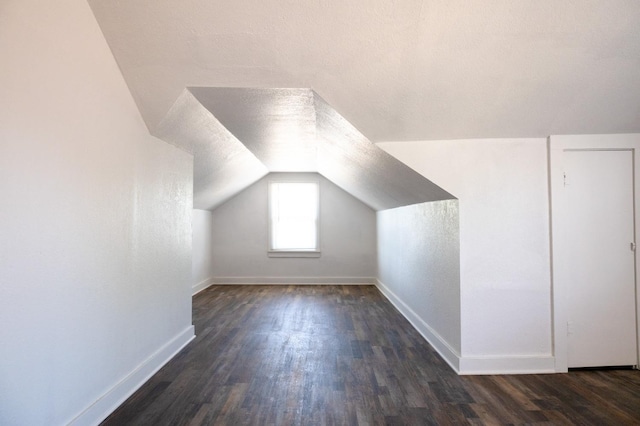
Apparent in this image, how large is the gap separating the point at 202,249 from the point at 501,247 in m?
5.85

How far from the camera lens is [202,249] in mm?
7840

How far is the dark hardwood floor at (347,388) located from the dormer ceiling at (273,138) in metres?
1.55

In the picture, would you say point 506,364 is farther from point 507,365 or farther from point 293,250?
point 293,250

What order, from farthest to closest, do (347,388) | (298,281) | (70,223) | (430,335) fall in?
(298,281)
(430,335)
(347,388)
(70,223)

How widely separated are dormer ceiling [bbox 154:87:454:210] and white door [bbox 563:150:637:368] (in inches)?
43.6

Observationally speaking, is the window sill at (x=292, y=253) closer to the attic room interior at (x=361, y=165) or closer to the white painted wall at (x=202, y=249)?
the white painted wall at (x=202, y=249)

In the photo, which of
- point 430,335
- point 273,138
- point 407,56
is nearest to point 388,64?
point 407,56

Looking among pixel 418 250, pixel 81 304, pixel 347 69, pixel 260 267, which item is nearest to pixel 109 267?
pixel 81 304

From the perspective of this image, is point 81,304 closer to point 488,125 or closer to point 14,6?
point 14,6

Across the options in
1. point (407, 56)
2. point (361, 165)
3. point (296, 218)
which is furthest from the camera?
point (296, 218)

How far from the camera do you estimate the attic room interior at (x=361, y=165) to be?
2174mm

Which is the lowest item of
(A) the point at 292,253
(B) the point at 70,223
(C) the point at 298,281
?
(C) the point at 298,281

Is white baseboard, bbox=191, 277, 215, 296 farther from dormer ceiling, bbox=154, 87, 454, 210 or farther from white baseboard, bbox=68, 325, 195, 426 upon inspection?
white baseboard, bbox=68, 325, 195, 426

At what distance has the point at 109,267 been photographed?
108 inches
